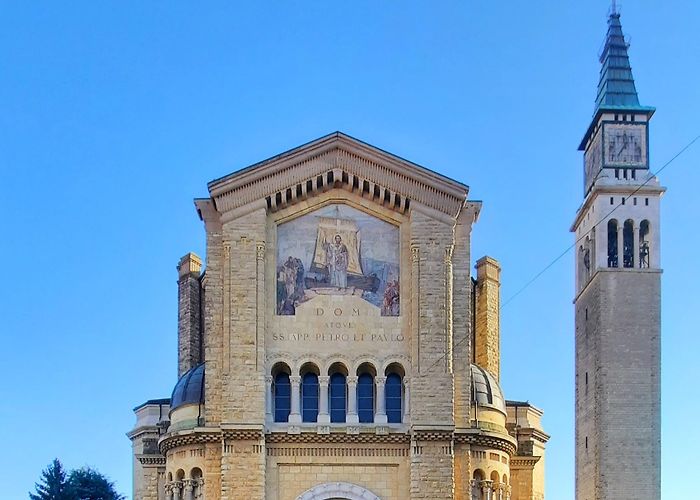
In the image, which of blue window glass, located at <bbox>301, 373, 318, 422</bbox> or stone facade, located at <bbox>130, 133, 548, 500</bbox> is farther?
blue window glass, located at <bbox>301, 373, 318, 422</bbox>

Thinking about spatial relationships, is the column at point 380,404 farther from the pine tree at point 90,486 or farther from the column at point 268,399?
the pine tree at point 90,486

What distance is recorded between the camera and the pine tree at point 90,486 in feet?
198

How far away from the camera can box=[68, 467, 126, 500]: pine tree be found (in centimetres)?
6034

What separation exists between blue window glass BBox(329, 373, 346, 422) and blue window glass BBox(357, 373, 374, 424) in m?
0.48

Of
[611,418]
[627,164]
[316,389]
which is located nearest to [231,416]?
[316,389]

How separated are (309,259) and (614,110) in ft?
76.3

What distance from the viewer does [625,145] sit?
193ft

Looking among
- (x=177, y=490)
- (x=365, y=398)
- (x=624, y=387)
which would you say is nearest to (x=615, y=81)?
(x=624, y=387)

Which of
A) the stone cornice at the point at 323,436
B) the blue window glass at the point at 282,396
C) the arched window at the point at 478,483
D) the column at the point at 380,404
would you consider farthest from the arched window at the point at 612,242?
the blue window glass at the point at 282,396

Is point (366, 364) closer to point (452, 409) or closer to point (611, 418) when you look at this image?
point (452, 409)

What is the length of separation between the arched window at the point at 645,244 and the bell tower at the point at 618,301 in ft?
0.14

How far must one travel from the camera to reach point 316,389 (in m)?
40.4

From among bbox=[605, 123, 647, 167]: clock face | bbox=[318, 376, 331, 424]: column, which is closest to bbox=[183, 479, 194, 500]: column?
bbox=[318, 376, 331, 424]: column

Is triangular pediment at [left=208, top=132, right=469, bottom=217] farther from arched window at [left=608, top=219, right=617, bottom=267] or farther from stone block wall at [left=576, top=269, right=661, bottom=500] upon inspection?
arched window at [left=608, top=219, right=617, bottom=267]
